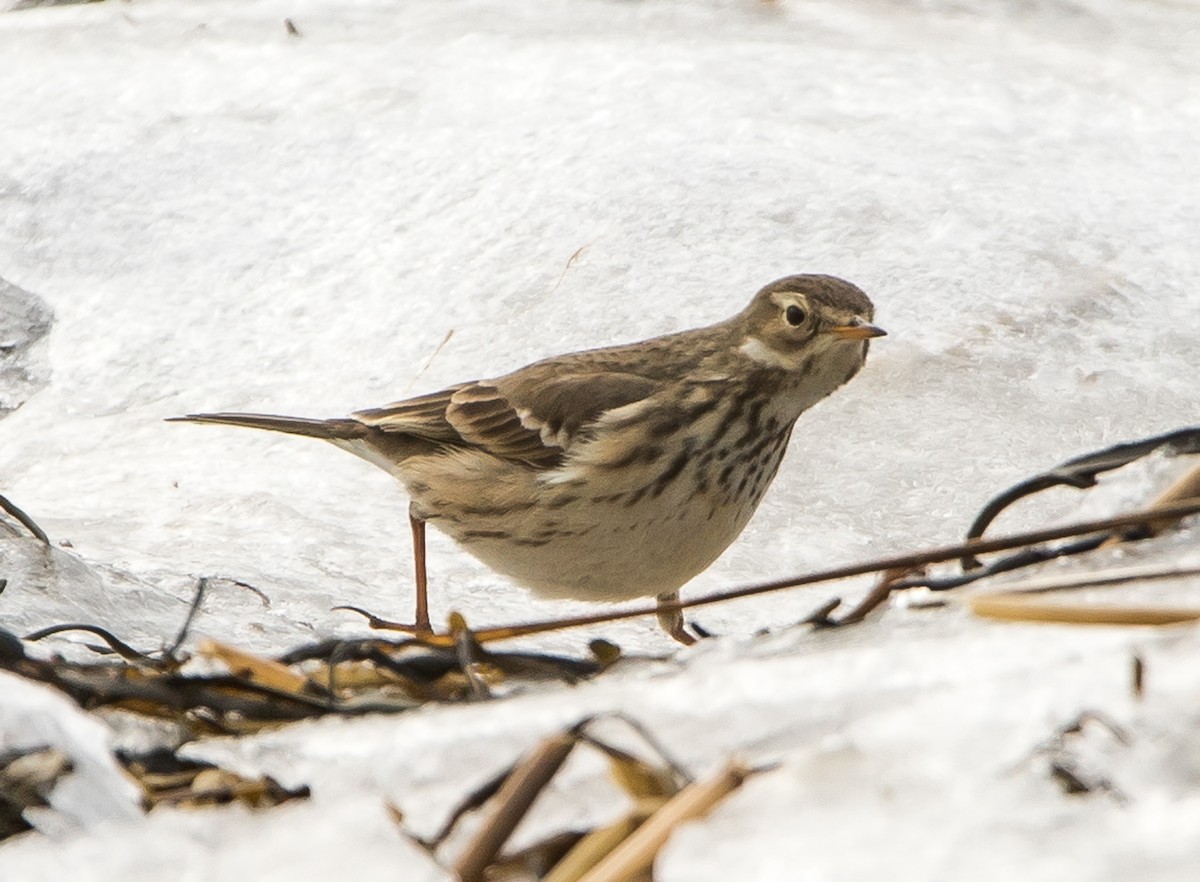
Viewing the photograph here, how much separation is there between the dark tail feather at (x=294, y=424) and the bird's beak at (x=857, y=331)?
4.75 ft

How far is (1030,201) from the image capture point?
6.04 metres

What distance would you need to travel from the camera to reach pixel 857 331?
4.68 metres

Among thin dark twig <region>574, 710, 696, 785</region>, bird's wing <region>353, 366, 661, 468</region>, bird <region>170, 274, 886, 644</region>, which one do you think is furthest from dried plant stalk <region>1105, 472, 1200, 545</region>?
bird's wing <region>353, 366, 661, 468</region>

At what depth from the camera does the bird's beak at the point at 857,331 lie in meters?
4.65

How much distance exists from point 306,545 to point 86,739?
2.57 meters

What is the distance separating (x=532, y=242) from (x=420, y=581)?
1.78 metres

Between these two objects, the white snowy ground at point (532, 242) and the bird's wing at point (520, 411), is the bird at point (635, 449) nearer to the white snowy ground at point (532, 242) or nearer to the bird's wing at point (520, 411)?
the bird's wing at point (520, 411)

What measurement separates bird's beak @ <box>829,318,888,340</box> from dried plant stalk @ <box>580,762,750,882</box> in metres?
2.77

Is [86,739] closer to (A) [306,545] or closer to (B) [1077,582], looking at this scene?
(B) [1077,582]

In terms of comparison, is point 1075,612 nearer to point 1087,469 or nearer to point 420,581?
point 1087,469

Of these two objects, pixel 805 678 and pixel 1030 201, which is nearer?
pixel 805 678

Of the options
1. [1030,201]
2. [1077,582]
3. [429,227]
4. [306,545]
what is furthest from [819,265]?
[1077,582]

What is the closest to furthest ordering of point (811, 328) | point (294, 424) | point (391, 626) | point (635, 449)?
point (391, 626) < point (635, 449) < point (811, 328) < point (294, 424)

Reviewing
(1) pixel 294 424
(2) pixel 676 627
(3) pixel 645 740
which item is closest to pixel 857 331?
(2) pixel 676 627
